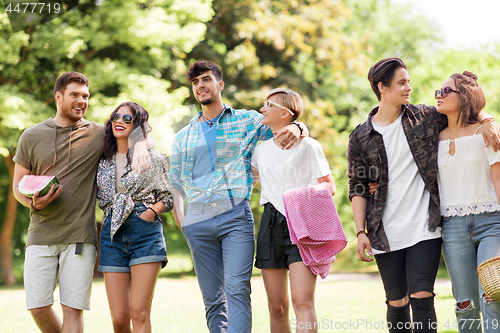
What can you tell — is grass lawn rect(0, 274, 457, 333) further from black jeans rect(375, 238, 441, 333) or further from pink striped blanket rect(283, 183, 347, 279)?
pink striped blanket rect(283, 183, 347, 279)

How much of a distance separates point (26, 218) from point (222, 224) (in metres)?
18.6

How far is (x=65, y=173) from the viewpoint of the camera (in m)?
4.57

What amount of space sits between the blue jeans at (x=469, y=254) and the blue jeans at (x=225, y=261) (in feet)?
5.27

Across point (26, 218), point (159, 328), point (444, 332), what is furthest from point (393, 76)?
point (26, 218)

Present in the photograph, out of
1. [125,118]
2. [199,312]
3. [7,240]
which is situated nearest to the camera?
[125,118]

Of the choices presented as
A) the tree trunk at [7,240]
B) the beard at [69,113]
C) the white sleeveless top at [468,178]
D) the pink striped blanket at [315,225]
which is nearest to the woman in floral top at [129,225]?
the beard at [69,113]

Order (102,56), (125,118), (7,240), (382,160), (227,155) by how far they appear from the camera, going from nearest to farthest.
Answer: (382,160) < (227,155) < (125,118) < (102,56) < (7,240)

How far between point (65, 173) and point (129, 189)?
0.65 metres

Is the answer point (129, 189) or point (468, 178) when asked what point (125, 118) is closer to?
point (129, 189)

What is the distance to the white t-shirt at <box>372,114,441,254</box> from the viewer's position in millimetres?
3889

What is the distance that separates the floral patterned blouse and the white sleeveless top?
2420 mm

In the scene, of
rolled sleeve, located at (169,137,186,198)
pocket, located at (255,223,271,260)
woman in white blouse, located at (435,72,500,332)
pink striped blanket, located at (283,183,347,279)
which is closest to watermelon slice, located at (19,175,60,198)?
rolled sleeve, located at (169,137,186,198)

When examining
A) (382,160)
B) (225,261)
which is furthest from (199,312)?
(382,160)

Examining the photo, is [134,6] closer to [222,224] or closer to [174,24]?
[174,24]
